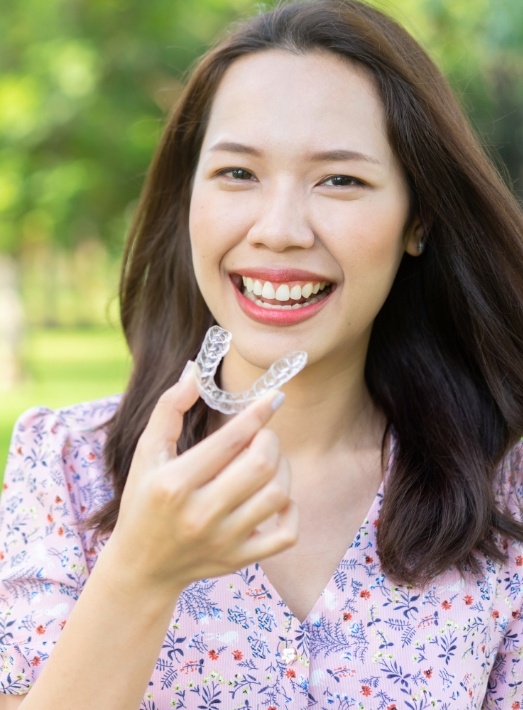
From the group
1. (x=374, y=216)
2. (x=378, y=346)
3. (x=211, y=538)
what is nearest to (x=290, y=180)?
(x=374, y=216)

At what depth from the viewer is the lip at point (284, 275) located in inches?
85.2

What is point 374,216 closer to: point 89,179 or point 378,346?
point 378,346

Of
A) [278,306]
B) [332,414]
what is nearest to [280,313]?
[278,306]

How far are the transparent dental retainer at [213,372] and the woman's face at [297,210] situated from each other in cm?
8

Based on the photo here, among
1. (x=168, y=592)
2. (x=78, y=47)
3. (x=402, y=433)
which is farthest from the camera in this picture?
(x=78, y=47)

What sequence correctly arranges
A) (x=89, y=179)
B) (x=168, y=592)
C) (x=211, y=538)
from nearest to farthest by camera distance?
(x=211, y=538)
(x=168, y=592)
(x=89, y=179)

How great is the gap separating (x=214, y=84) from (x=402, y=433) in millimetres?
1037

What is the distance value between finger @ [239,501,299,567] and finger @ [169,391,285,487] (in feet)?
0.38

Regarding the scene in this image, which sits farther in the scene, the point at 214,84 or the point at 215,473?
the point at 214,84

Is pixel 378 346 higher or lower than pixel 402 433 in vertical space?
higher

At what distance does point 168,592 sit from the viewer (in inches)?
63.7

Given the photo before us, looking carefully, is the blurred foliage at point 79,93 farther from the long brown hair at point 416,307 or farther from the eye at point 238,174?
the eye at point 238,174

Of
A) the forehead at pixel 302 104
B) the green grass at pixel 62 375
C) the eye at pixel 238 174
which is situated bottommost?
the green grass at pixel 62 375

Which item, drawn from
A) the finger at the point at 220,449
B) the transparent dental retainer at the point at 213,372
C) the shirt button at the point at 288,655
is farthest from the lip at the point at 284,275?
the shirt button at the point at 288,655
